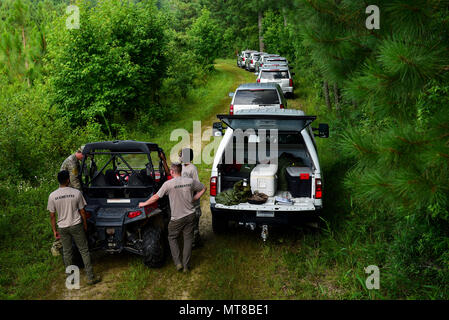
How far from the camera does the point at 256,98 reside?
14391 mm

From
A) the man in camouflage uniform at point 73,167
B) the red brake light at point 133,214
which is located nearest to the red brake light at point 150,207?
the red brake light at point 133,214

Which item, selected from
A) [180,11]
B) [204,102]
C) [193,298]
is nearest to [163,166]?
[193,298]

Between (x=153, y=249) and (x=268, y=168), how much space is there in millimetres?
2504

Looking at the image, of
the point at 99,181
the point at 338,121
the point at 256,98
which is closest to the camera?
the point at 99,181

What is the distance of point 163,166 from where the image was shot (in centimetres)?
777

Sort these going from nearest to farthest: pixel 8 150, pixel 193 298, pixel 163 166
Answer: pixel 193 298, pixel 163 166, pixel 8 150

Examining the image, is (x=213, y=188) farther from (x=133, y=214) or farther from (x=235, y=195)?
(x=133, y=214)

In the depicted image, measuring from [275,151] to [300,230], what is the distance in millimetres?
1636

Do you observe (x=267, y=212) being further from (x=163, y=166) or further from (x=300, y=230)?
(x=163, y=166)

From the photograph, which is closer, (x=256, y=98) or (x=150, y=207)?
(x=150, y=207)

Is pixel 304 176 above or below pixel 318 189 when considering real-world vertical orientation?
above

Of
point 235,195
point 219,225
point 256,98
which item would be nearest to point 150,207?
point 235,195

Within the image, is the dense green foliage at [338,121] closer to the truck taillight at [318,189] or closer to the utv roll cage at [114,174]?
the truck taillight at [318,189]

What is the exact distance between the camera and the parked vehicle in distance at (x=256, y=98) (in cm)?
1424
